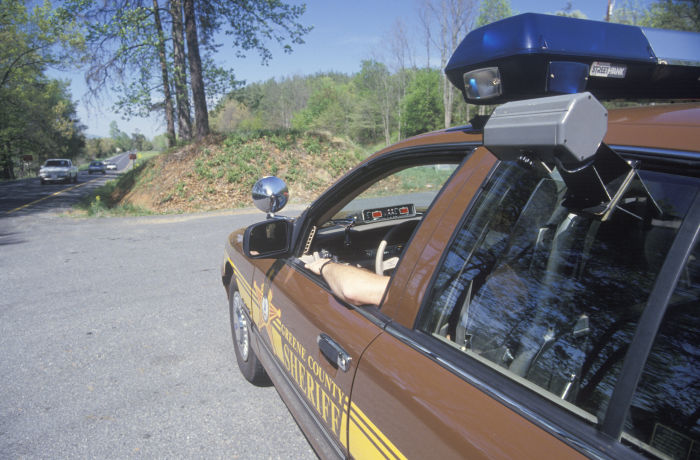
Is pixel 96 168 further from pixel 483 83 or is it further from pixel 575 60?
pixel 575 60

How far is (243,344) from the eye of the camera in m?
3.18

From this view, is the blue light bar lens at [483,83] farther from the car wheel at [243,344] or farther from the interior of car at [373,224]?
the car wheel at [243,344]

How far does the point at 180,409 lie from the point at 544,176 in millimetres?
2694

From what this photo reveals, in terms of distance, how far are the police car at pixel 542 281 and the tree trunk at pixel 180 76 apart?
18.6 meters

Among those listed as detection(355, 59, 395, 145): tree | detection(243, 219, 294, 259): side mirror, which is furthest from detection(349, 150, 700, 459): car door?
detection(355, 59, 395, 145): tree

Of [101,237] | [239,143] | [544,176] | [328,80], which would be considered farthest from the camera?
[328,80]

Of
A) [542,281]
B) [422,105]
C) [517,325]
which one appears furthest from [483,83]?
[422,105]

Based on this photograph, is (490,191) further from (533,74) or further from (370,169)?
(370,169)

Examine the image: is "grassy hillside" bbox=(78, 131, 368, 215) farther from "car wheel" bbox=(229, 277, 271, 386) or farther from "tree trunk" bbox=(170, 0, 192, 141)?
"car wheel" bbox=(229, 277, 271, 386)

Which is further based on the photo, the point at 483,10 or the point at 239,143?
the point at 483,10

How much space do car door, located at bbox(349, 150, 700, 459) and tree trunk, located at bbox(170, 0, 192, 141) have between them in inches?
740

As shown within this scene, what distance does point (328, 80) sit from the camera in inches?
3642

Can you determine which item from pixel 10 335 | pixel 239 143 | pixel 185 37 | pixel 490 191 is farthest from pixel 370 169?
pixel 185 37

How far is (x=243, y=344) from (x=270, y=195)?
1.22 m
